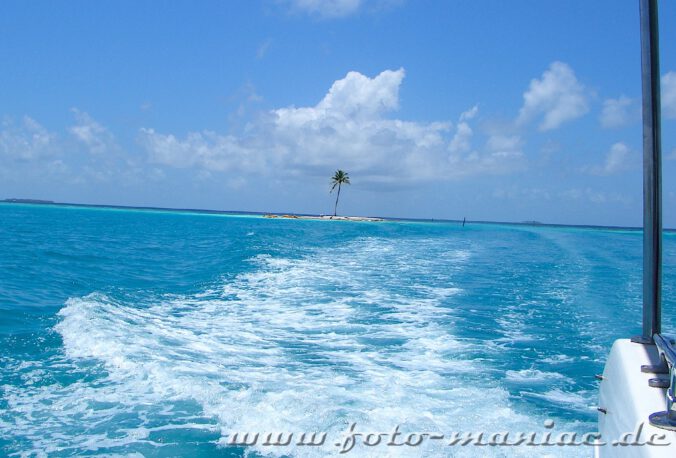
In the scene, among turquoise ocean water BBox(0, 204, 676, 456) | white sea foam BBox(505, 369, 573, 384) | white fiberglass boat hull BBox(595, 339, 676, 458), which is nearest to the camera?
white fiberglass boat hull BBox(595, 339, 676, 458)

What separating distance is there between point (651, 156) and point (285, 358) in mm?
5337

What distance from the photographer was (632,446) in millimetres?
1715

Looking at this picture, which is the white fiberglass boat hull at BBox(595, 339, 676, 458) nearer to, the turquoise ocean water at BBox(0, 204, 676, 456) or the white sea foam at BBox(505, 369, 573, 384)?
the turquoise ocean water at BBox(0, 204, 676, 456)

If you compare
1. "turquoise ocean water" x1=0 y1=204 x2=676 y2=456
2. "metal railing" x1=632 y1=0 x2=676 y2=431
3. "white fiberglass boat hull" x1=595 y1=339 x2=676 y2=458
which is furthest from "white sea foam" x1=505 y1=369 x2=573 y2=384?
"metal railing" x1=632 y1=0 x2=676 y2=431

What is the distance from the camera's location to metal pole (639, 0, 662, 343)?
2002 mm

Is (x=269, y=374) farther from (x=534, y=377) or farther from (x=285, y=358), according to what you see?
(x=534, y=377)

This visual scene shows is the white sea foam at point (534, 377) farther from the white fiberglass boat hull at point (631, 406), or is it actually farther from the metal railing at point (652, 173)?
the metal railing at point (652, 173)

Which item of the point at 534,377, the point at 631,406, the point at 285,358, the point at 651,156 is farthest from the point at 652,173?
the point at 285,358

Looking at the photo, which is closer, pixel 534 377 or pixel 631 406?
pixel 631 406

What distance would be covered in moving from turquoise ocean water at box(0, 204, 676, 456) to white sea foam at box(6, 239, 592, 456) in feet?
0.08

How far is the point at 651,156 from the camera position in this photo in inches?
81.6

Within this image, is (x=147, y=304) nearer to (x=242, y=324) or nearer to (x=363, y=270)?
(x=242, y=324)

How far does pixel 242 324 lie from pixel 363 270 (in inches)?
335

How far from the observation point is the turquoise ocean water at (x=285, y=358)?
14.3ft
